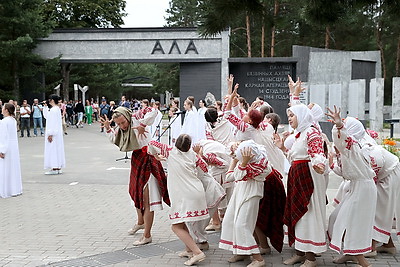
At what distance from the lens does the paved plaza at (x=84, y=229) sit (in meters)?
5.79

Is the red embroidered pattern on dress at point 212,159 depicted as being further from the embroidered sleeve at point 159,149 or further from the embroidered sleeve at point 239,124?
the embroidered sleeve at point 159,149

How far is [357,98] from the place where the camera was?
17.5 metres

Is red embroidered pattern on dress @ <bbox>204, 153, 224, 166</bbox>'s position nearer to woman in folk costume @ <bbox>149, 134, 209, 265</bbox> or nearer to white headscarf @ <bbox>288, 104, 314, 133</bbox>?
woman in folk costume @ <bbox>149, 134, 209, 265</bbox>

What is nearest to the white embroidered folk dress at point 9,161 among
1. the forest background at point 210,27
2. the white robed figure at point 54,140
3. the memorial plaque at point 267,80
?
the white robed figure at point 54,140

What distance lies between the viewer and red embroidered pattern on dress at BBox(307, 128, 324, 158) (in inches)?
197

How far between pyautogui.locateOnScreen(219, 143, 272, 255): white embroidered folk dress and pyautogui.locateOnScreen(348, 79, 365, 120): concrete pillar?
13133 millimetres

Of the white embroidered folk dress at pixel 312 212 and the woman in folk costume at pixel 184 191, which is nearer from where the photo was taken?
the white embroidered folk dress at pixel 312 212

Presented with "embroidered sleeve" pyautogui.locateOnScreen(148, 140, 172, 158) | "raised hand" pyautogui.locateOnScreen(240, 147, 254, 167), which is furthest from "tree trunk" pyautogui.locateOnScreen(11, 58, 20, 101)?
"raised hand" pyautogui.locateOnScreen(240, 147, 254, 167)

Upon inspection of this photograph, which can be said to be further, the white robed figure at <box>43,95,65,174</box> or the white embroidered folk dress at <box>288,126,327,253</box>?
the white robed figure at <box>43,95,65,174</box>

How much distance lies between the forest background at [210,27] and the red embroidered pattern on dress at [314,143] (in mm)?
1090

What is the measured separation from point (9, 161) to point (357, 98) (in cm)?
1234

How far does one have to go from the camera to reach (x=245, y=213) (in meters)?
5.25

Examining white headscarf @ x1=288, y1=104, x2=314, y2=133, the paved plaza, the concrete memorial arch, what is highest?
the concrete memorial arch

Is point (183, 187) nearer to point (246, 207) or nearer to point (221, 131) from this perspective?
point (246, 207)
